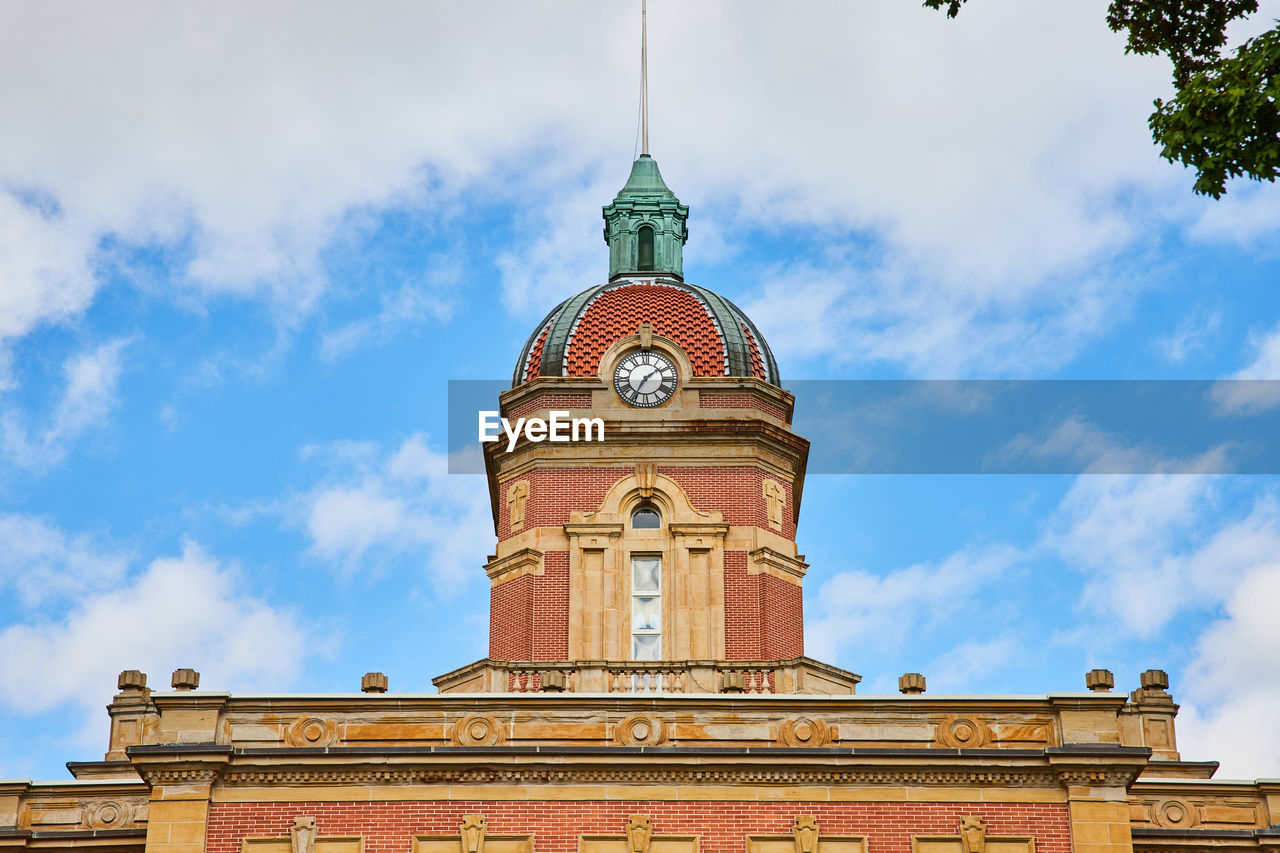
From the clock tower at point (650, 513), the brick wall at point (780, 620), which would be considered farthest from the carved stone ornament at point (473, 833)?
the brick wall at point (780, 620)

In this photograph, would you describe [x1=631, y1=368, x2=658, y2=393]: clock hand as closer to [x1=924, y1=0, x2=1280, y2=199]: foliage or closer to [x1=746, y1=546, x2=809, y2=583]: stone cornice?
[x1=746, y1=546, x2=809, y2=583]: stone cornice

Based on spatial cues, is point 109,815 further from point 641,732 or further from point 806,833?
point 806,833

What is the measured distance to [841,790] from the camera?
31.5 metres

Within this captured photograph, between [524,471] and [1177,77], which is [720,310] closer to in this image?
[524,471]

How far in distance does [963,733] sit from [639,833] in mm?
5780

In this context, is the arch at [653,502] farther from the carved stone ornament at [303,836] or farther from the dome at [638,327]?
the carved stone ornament at [303,836]

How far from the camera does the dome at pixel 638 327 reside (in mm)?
43250

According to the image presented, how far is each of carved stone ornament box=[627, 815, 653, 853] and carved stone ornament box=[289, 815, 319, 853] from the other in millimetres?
5205

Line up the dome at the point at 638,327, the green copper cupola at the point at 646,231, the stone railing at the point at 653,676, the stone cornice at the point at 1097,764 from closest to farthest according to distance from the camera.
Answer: the stone cornice at the point at 1097,764 → the stone railing at the point at 653,676 → the dome at the point at 638,327 → the green copper cupola at the point at 646,231

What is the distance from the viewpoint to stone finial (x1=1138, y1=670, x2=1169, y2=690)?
1558 inches

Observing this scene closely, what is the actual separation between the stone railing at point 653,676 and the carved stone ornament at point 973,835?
6.69 meters

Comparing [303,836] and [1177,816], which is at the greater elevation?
[1177,816]

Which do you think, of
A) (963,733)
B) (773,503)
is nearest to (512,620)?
(773,503)

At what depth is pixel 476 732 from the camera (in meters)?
31.9
